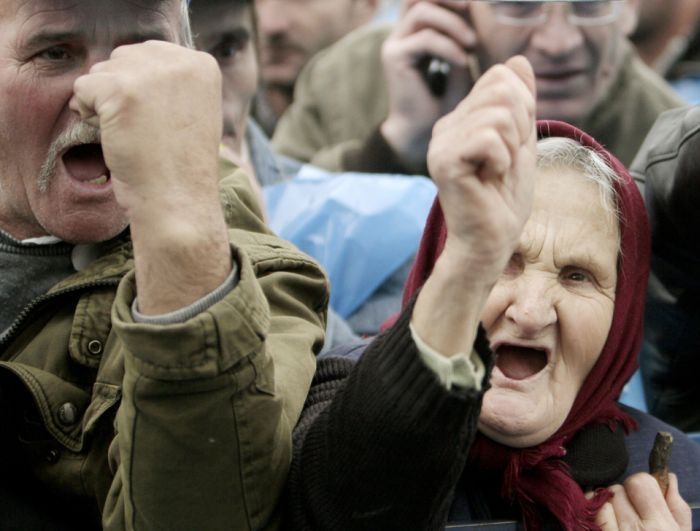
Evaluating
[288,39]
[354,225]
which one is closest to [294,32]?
[288,39]

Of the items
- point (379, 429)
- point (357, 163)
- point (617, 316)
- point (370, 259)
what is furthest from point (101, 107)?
point (357, 163)

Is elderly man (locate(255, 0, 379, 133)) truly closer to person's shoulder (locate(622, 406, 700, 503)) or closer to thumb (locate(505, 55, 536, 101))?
person's shoulder (locate(622, 406, 700, 503))

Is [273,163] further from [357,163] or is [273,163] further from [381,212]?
[381,212]

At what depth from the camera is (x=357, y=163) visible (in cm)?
413

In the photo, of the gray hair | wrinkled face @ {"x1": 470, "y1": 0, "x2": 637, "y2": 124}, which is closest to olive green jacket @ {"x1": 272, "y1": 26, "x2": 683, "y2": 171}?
wrinkled face @ {"x1": 470, "y1": 0, "x2": 637, "y2": 124}

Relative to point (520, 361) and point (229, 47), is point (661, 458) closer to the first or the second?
point (520, 361)

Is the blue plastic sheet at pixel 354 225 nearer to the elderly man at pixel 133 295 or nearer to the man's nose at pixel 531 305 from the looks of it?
the elderly man at pixel 133 295

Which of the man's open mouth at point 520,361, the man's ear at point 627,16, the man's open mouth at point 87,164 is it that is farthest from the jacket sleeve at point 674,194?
the man's ear at point 627,16

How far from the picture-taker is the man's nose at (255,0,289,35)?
5266 millimetres

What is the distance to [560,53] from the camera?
388 centimetres

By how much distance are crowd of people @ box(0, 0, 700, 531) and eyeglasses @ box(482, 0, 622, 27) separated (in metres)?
1.22

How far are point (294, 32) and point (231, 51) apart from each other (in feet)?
5.76

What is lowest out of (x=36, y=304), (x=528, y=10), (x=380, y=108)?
(x=380, y=108)

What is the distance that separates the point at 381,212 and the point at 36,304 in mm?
1471
